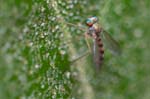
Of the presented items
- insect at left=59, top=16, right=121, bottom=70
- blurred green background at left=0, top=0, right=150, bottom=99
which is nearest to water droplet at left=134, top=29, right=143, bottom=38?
blurred green background at left=0, top=0, right=150, bottom=99

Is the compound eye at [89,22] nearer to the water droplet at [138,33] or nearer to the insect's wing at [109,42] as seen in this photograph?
the insect's wing at [109,42]

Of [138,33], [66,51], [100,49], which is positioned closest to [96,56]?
[100,49]

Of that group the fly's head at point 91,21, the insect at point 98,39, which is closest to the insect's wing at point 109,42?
the insect at point 98,39

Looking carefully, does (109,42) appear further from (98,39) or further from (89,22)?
(89,22)

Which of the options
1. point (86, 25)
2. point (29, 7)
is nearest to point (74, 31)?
point (86, 25)

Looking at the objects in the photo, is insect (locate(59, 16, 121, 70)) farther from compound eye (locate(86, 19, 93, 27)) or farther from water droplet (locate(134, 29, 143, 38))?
water droplet (locate(134, 29, 143, 38))

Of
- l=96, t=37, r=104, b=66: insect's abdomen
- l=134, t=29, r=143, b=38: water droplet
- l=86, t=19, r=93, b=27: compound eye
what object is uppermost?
l=86, t=19, r=93, b=27: compound eye
